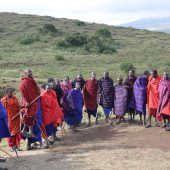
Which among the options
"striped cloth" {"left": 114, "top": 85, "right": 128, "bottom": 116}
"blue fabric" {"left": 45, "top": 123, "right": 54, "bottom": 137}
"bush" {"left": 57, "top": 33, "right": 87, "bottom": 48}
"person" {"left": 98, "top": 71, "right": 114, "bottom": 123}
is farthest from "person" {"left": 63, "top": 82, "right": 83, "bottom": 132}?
"bush" {"left": 57, "top": 33, "right": 87, "bottom": 48}

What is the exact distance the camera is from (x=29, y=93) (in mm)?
12625

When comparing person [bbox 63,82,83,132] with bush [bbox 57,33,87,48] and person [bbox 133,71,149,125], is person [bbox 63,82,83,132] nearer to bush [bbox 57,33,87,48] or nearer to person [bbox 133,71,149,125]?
person [bbox 133,71,149,125]

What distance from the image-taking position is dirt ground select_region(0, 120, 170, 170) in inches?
430

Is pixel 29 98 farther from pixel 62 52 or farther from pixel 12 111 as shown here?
pixel 62 52

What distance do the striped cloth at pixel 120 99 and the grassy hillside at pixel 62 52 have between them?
13193 millimetres

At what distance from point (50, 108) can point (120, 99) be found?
2923mm

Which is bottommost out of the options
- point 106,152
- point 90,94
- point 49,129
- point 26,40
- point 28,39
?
point 106,152

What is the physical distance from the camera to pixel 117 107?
15.6 meters

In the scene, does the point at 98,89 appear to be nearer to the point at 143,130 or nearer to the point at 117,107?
the point at 117,107

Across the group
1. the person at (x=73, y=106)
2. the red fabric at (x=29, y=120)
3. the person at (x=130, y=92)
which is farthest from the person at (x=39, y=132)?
the person at (x=130, y=92)

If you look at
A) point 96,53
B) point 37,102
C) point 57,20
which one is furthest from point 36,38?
point 37,102

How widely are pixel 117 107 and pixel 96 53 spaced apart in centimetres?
3248

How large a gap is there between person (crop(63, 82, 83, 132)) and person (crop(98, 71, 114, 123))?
0.98 metres

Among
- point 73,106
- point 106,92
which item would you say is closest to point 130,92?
point 106,92
